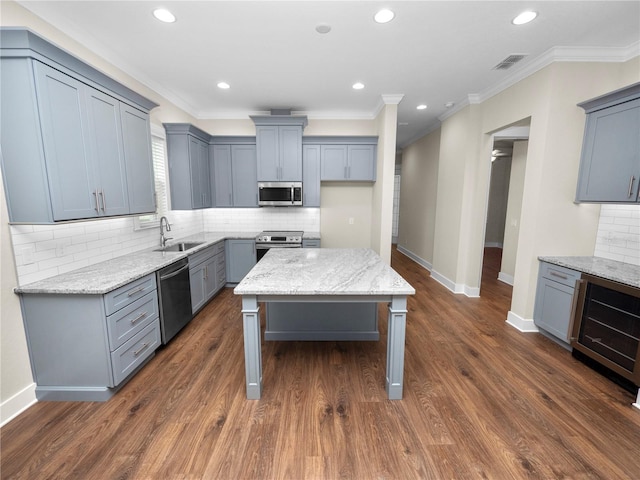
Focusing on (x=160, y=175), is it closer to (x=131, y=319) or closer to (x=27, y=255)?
(x=27, y=255)

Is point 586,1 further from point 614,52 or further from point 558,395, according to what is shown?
point 558,395

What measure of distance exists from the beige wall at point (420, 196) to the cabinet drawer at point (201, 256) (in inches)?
173

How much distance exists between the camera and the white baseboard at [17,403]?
1860 mm

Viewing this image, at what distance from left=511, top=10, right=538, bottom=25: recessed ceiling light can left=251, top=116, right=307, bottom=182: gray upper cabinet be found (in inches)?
116

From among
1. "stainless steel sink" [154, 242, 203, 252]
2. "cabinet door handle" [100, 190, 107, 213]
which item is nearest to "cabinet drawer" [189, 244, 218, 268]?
"stainless steel sink" [154, 242, 203, 252]

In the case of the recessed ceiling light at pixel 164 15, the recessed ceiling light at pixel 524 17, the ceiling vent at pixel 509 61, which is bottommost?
the recessed ceiling light at pixel 164 15

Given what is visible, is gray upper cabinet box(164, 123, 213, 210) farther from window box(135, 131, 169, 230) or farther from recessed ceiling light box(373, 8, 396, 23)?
recessed ceiling light box(373, 8, 396, 23)

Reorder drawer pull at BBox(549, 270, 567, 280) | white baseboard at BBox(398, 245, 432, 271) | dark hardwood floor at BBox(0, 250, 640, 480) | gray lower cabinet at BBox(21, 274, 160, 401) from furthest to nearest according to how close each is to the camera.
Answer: white baseboard at BBox(398, 245, 432, 271) → drawer pull at BBox(549, 270, 567, 280) → gray lower cabinet at BBox(21, 274, 160, 401) → dark hardwood floor at BBox(0, 250, 640, 480)

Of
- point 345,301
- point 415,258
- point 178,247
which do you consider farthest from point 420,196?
point 178,247

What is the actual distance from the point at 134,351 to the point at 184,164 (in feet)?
8.99

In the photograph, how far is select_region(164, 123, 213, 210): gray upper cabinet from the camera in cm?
392

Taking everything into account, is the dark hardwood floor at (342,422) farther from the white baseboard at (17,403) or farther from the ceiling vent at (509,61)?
the ceiling vent at (509,61)

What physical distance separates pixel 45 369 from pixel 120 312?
0.68 metres

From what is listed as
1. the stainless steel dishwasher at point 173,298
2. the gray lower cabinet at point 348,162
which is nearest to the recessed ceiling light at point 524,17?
the gray lower cabinet at point 348,162
